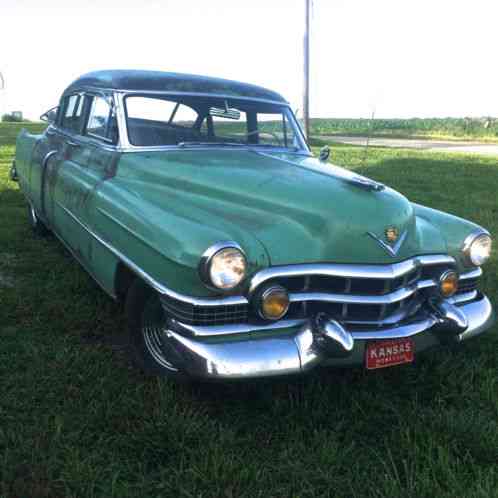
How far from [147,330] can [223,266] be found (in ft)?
2.59

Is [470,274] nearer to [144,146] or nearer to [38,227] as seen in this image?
[144,146]

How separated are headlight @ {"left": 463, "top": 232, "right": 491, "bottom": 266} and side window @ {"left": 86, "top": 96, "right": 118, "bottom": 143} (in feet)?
7.67

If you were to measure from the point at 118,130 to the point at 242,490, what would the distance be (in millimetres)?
2438

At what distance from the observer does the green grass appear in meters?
2.18

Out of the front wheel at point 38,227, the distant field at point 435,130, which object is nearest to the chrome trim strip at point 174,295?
the front wheel at point 38,227

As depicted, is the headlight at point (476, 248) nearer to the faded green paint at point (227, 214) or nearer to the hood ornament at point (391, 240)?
the faded green paint at point (227, 214)

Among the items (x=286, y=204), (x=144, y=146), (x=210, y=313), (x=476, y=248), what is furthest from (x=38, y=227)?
(x=476, y=248)

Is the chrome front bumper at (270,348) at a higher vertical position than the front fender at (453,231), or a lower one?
lower

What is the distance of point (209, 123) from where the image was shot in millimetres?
4039

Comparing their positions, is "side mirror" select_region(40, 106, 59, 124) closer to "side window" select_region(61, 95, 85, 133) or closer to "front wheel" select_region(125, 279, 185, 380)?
"side window" select_region(61, 95, 85, 133)

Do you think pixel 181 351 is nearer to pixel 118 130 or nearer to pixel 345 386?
pixel 345 386

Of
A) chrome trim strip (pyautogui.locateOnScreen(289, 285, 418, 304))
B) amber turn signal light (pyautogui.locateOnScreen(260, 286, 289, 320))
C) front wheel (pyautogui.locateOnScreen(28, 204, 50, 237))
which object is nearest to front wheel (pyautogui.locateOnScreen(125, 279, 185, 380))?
amber turn signal light (pyautogui.locateOnScreen(260, 286, 289, 320))

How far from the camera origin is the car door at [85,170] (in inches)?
137

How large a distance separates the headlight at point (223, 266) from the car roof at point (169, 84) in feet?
6.33
